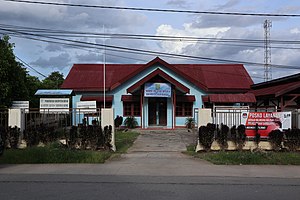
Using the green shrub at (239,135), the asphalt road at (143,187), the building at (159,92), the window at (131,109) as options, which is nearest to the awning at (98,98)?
the building at (159,92)

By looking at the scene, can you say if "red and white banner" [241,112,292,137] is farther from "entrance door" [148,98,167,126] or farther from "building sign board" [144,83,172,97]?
"entrance door" [148,98,167,126]

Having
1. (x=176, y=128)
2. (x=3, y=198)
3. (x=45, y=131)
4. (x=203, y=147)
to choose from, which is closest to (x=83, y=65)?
(x=176, y=128)

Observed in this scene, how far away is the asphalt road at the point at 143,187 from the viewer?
838 cm

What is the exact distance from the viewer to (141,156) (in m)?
16.1

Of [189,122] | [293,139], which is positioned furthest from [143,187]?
[189,122]

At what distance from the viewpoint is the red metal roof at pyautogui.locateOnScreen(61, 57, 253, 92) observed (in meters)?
33.4

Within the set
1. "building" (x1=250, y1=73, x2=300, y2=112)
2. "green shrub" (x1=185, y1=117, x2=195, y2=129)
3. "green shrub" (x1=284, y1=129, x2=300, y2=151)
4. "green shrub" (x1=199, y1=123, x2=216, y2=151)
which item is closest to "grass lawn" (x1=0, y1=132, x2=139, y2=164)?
"green shrub" (x1=199, y1=123, x2=216, y2=151)

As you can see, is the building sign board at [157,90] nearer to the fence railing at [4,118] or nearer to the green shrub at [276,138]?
the fence railing at [4,118]

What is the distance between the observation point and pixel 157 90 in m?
31.4

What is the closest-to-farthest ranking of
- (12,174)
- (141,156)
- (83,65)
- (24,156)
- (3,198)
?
1. (3,198)
2. (12,174)
3. (24,156)
4. (141,156)
5. (83,65)

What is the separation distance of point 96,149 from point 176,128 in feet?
52.8

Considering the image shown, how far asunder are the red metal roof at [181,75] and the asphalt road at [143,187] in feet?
74.6

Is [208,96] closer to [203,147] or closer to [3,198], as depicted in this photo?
[203,147]

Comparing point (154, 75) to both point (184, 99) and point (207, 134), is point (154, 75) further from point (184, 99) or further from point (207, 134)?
point (207, 134)
